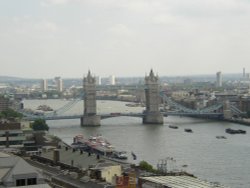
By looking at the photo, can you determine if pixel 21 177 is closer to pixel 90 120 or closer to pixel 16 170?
pixel 16 170

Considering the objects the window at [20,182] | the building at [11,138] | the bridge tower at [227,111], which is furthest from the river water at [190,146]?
the window at [20,182]

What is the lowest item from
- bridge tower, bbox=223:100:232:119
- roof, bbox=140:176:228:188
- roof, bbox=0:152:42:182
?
bridge tower, bbox=223:100:232:119

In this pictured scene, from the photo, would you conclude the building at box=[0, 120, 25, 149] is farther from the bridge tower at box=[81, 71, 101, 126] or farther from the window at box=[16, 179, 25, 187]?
the bridge tower at box=[81, 71, 101, 126]

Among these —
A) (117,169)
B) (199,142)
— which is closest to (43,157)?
(117,169)

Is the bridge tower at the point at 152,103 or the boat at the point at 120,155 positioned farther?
the bridge tower at the point at 152,103

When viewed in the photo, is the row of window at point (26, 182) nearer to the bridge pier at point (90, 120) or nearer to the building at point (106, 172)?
the building at point (106, 172)

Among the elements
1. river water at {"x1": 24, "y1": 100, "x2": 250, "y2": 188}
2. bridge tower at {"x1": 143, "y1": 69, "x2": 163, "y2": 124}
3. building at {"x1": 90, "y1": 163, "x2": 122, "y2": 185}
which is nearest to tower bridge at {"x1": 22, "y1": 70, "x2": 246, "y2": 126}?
bridge tower at {"x1": 143, "y1": 69, "x2": 163, "y2": 124}

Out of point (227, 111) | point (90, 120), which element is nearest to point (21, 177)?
point (90, 120)
